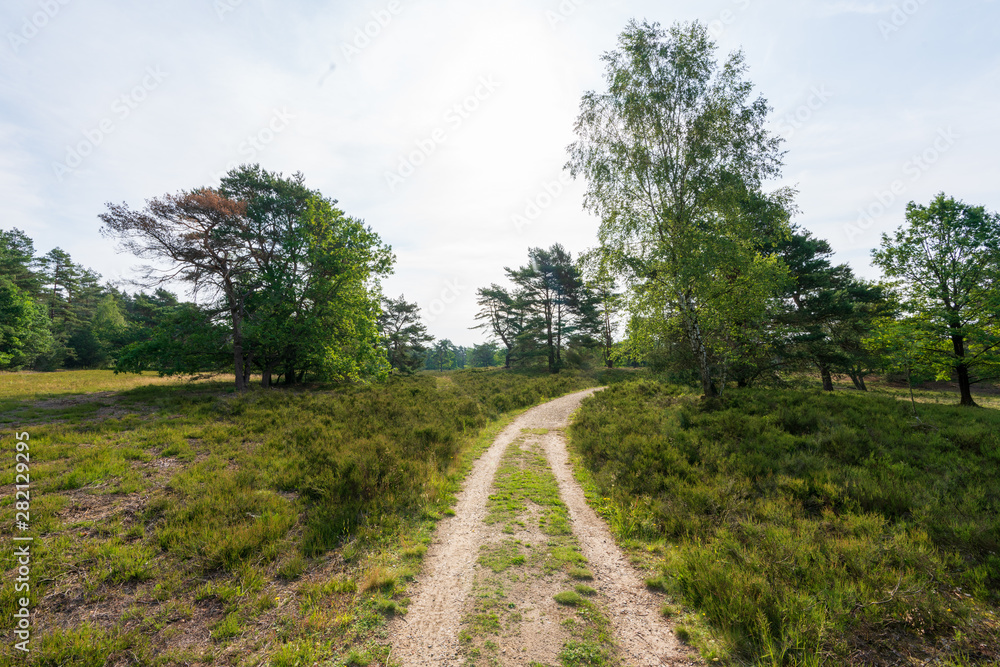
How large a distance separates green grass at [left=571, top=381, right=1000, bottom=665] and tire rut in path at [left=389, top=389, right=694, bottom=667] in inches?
16.7

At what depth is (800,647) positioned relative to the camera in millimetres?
3711

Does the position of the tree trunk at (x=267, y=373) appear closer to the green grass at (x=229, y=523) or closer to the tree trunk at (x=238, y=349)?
the tree trunk at (x=238, y=349)

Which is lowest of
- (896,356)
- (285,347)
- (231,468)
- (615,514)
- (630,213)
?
(615,514)

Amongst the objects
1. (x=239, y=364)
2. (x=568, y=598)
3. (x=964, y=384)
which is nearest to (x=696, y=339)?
(x=568, y=598)

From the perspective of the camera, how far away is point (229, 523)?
6.12m

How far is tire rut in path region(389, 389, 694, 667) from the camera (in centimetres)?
382

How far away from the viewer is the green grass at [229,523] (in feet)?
13.0

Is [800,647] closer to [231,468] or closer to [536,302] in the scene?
[231,468]

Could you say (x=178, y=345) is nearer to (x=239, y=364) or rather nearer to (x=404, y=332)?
(x=239, y=364)

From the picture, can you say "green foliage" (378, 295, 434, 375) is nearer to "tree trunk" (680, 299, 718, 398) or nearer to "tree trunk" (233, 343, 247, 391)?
"tree trunk" (233, 343, 247, 391)

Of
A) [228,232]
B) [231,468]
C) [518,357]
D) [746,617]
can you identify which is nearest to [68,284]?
[228,232]

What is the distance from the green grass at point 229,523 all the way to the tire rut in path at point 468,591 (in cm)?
33

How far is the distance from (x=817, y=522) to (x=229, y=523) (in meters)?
11.2

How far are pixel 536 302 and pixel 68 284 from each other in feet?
238
